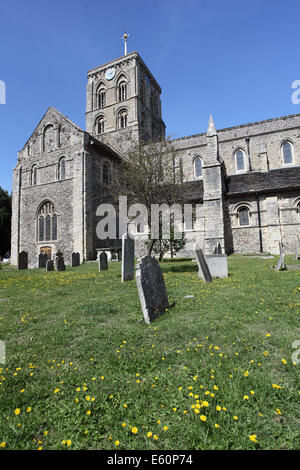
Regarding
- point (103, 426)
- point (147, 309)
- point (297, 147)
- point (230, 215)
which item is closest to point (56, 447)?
point (103, 426)

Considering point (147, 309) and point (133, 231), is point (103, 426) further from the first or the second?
point (133, 231)

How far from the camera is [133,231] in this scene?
848 inches

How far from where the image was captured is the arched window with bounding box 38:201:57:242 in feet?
66.8

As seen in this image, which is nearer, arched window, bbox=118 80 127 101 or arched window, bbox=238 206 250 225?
arched window, bbox=238 206 250 225

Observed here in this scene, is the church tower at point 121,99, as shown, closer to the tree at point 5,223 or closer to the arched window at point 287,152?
the arched window at point 287,152

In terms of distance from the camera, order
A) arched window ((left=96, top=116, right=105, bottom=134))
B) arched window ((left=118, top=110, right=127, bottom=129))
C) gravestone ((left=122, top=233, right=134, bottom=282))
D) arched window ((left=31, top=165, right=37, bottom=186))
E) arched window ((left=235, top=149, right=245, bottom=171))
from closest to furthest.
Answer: gravestone ((left=122, top=233, right=134, bottom=282)) < arched window ((left=31, top=165, right=37, bottom=186)) < arched window ((left=235, top=149, right=245, bottom=171)) < arched window ((left=118, top=110, right=127, bottom=129)) < arched window ((left=96, top=116, right=105, bottom=134))

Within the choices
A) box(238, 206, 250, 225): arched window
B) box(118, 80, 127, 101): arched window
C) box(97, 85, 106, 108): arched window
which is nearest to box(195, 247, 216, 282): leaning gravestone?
box(238, 206, 250, 225): arched window

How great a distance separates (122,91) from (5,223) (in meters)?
25.3

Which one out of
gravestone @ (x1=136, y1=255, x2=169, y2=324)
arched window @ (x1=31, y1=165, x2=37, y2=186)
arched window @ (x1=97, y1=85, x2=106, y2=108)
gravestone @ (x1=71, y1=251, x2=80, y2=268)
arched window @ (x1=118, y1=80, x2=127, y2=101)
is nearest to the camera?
gravestone @ (x1=136, y1=255, x2=169, y2=324)

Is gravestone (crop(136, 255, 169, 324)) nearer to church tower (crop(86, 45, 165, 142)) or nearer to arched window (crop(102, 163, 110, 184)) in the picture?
arched window (crop(102, 163, 110, 184))

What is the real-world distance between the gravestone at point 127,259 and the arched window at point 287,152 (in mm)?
21697

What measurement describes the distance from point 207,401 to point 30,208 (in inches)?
915

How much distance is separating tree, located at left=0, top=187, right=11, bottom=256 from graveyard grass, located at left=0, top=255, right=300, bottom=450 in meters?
34.0

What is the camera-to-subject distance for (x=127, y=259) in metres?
8.91
